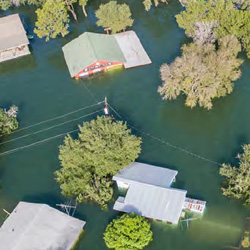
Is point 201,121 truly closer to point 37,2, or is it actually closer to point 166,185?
point 166,185

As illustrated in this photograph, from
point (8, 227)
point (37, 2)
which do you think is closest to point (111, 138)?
point (8, 227)

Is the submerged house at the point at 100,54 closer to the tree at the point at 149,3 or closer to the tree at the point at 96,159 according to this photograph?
the tree at the point at 149,3

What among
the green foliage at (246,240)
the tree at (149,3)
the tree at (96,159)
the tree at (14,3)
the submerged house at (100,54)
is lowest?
the green foliage at (246,240)

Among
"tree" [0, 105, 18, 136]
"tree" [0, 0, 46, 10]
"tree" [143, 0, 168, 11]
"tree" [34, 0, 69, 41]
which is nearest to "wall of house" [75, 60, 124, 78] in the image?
"tree" [34, 0, 69, 41]

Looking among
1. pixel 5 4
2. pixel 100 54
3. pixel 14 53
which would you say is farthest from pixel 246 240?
pixel 5 4

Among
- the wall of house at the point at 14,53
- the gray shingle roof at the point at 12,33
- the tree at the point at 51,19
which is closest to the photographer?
the gray shingle roof at the point at 12,33

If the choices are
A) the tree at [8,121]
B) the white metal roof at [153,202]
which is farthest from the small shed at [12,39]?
the white metal roof at [153,202]
